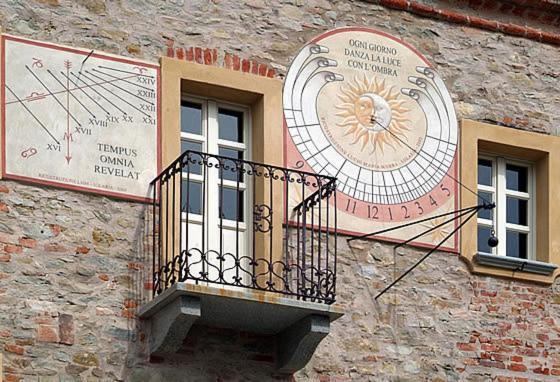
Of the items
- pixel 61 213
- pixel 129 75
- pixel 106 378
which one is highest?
pixel 129 75

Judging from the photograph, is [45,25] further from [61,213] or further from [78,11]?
[61,213]

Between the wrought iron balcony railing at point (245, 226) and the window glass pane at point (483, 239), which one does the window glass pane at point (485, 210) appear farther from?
the wrought iron balcony railing at point (245, 226)

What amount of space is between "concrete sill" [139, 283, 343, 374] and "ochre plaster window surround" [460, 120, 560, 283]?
206 cm

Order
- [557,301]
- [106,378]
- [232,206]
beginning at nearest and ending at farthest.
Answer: [106,378] → [232,206] → [557,301]

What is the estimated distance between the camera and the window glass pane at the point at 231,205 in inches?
677

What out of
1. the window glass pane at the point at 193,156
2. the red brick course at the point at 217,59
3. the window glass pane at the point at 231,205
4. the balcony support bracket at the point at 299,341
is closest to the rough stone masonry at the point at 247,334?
the red brick course at the point at 217,59

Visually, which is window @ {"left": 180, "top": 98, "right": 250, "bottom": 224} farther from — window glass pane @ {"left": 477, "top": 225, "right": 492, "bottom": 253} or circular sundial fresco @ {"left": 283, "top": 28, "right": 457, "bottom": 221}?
window glass pane @ {"left": 477, "top": 225, "right": 492, "bottom": 253}

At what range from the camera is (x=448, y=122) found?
18.5 metres

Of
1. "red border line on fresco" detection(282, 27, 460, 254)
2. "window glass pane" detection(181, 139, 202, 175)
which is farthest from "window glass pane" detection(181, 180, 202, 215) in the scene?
"red border line on fresco" detection(282, 27, 460, 254)

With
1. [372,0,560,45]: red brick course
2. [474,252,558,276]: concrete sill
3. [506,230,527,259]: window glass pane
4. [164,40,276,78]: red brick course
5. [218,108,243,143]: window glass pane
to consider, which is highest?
[372,0,560,45]: red brick course

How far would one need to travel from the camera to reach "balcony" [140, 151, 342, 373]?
16328mm

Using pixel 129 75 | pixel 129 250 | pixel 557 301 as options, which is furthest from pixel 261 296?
pixel 557 301

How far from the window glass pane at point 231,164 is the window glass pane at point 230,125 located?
111 mm

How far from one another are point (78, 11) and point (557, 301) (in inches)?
193
